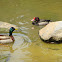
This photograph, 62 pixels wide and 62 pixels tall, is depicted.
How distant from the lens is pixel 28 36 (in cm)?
814

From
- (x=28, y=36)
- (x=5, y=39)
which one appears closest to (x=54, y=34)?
(x=28, y=36)

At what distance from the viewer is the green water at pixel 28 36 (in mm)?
6129

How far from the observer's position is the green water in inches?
241

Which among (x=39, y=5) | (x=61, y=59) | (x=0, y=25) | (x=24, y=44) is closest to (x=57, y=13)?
(x=39, y=5)

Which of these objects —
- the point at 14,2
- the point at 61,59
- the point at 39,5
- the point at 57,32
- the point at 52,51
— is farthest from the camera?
the point at 14,2

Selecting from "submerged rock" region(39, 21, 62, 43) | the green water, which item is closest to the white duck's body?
the green water

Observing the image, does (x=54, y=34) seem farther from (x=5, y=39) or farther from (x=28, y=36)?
(x=5, y=39)

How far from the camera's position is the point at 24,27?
9.41 meters

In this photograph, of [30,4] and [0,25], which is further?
[30,4]

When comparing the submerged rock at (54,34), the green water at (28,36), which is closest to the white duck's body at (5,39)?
the green water at (28,36)

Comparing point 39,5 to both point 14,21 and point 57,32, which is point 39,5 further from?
point 57,32

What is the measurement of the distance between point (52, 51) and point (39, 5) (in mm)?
8371

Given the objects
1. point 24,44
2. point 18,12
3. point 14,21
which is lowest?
point 24,44

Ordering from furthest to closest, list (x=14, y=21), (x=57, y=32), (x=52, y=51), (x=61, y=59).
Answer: (x=14, y=21), (x=57, y=32), (x=52, y=51), (x=61, y=59)
